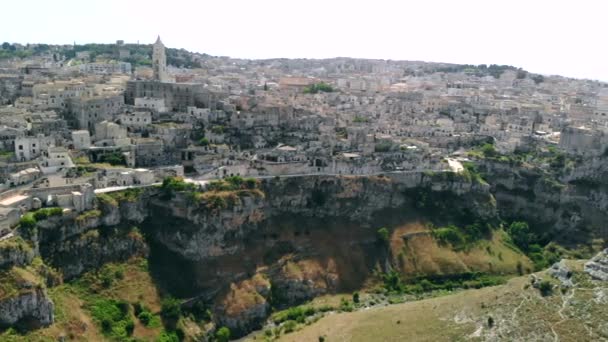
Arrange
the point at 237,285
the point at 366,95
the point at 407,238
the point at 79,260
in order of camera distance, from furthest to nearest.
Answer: the point at 366,95, the point at 407,238, the point at 237,285, the point at 79,260

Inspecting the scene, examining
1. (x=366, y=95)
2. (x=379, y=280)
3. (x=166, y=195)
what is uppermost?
(x=366, y=95)

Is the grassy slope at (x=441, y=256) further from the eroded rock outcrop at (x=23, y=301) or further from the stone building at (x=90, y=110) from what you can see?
the stone building at (x=90, y=110)

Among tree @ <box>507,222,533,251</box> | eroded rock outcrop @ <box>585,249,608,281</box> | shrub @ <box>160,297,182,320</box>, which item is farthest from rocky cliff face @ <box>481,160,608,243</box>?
shrub @ <box>160,297,182,320</box>

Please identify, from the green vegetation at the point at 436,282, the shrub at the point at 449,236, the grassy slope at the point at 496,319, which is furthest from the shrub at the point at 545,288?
the shrub at the point at 449,236

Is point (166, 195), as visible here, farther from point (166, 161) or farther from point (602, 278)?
point (602, 278)

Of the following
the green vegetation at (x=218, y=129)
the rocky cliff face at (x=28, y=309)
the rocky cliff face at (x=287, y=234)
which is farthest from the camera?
the green vegetation at (x=218, y=129)

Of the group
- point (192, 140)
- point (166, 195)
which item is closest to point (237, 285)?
point (166, 195)
